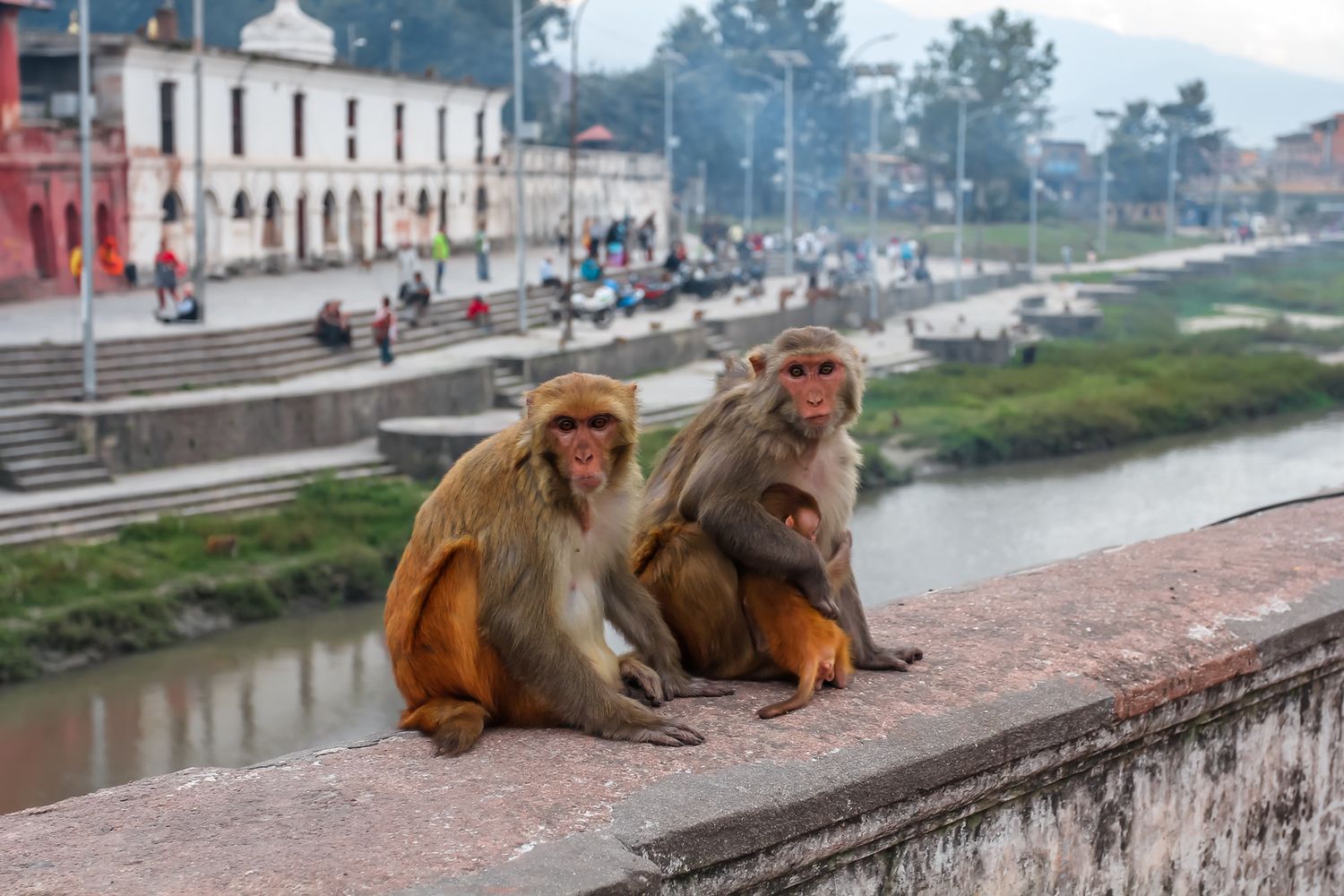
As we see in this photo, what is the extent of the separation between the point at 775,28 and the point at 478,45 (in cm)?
1621

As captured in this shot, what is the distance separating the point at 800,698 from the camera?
3309 millimetres

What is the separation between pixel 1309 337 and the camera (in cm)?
3916

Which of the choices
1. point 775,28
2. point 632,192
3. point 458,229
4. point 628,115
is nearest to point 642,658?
point 458,229

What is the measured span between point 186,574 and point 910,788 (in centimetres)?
1355

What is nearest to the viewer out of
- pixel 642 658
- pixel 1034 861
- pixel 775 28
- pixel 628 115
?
pixel 1034 861

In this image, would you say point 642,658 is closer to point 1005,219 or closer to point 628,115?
point 628,115

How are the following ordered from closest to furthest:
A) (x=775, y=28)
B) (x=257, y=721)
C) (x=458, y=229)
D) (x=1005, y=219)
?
(x=257, y=721) < (x=458, y=229) < (x=775, y=28) < (x=1005, y=219)

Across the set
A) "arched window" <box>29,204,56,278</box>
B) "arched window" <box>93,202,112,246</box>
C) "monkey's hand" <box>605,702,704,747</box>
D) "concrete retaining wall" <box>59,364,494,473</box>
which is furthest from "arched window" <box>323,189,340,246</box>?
"monkey's hand" <box>605,702,704,747</box>

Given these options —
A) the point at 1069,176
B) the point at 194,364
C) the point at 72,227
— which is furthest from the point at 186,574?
the point at 1069,176

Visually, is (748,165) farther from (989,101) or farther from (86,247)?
(86,247)

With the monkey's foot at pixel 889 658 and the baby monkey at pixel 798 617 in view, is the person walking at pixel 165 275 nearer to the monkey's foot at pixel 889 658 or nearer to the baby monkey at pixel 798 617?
the baby monkey at pixel 798 617

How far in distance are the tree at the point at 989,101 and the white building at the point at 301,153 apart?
25.6 m

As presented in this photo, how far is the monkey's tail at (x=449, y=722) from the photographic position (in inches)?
120

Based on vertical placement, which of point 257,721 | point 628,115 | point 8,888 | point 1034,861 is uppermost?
point 628,115
